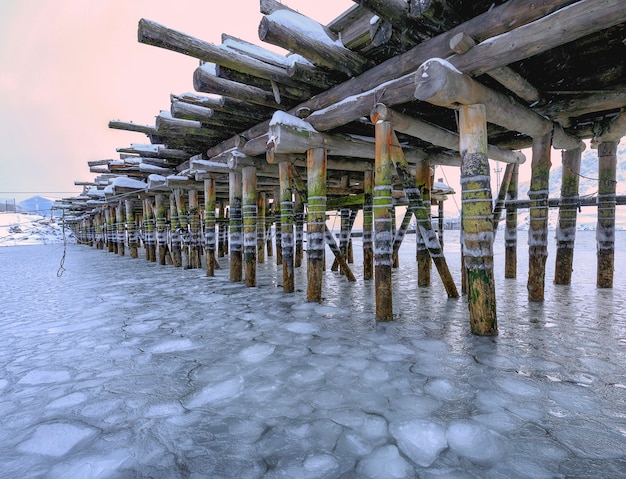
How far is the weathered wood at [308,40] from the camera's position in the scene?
3.46m

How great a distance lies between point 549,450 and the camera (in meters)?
1.73

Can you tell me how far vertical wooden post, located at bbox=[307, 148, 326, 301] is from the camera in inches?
217

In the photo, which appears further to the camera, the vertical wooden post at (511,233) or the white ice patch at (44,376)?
the vertical wooden post at (511,233)

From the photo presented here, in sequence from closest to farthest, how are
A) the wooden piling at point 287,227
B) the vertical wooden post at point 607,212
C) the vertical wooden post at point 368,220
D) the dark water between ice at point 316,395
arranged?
the dark water between ice at point 316,395 < the vertical wooden post at point 607,212 < the wooden piling at point 287,227 < the vertical wooden post at point 368,220

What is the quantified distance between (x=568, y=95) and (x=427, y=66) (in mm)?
2844

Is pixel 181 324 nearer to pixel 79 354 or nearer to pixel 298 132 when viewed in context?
pixel 79 354

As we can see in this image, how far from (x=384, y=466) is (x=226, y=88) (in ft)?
16.2

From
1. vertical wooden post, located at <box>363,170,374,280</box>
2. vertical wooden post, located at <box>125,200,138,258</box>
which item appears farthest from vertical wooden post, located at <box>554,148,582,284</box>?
vertical wooden post, located at <box>125,200,138,258</box>

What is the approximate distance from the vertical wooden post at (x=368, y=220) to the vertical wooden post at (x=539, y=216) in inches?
127

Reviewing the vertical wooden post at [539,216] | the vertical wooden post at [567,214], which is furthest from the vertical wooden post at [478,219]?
the vertical wooden post at [567,214]

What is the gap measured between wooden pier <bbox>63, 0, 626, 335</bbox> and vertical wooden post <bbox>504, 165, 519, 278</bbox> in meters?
0.04

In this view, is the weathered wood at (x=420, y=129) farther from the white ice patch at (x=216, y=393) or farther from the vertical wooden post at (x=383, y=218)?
the white ice patch at (x=216, y=393)

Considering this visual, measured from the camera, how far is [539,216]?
17.1ft

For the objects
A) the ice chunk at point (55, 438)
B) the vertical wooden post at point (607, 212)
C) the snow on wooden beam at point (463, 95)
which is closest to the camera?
the ice chunk at point (55, 438)
